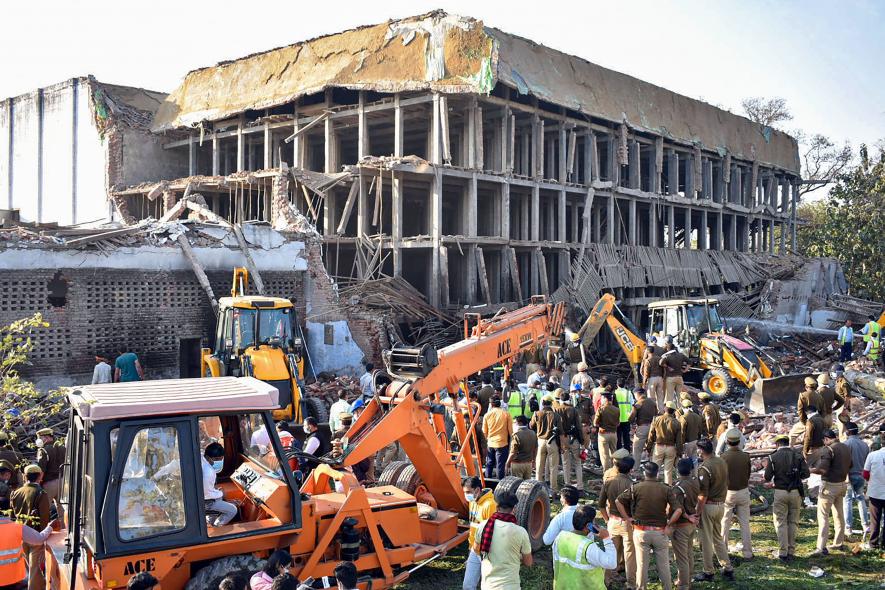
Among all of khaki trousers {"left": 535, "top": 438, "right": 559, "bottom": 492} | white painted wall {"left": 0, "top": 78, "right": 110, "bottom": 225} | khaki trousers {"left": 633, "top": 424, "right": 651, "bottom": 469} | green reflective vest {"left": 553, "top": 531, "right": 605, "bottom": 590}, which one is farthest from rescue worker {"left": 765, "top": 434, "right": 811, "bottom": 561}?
white painted wall {"left": 0, "top": 78, "right": 110, "bottom": 225}

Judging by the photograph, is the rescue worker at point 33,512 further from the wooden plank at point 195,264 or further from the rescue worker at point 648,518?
the wooden plank at point 195,264

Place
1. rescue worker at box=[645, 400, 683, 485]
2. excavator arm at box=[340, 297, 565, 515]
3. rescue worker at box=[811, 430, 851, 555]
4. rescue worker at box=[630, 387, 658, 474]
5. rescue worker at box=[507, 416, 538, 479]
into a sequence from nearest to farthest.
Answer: excavator arm at box=[340, 297, 565, 515]
rescue worker at box=[811, 430, 851, 555]
rescue worker at box=[507, 416, 538, 479]
rescue worker at box=[645, 400, 683, 485]
rescue worker at box=[630, 387, 658, 474]

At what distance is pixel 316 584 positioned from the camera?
22.4 feet

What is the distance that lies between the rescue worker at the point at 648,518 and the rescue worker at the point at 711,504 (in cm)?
91

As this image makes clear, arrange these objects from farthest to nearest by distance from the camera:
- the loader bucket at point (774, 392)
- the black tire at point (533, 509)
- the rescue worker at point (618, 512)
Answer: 1. the loader bucket at point (774, 392)
2. the black tire at point (533, 509)
3. the rescue worker at point (618, 512)

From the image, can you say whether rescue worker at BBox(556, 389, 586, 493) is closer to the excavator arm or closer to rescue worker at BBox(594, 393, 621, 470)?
rescue worker at BBox(594, 393, 621, 470)

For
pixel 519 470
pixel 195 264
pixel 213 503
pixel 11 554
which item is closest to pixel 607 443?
pixel 519 470

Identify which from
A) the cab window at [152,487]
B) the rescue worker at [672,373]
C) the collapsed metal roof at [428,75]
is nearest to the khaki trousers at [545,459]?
the rescue worker at [672,373]

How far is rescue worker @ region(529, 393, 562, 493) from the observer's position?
12133 mm

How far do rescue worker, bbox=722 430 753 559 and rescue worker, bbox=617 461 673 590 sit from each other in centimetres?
156

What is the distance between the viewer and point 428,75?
23.8m

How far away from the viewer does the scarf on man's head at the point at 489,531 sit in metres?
6.52

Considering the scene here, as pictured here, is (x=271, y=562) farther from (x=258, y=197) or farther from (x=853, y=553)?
(x=258, y=197)

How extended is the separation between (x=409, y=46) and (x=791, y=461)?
18493mm
